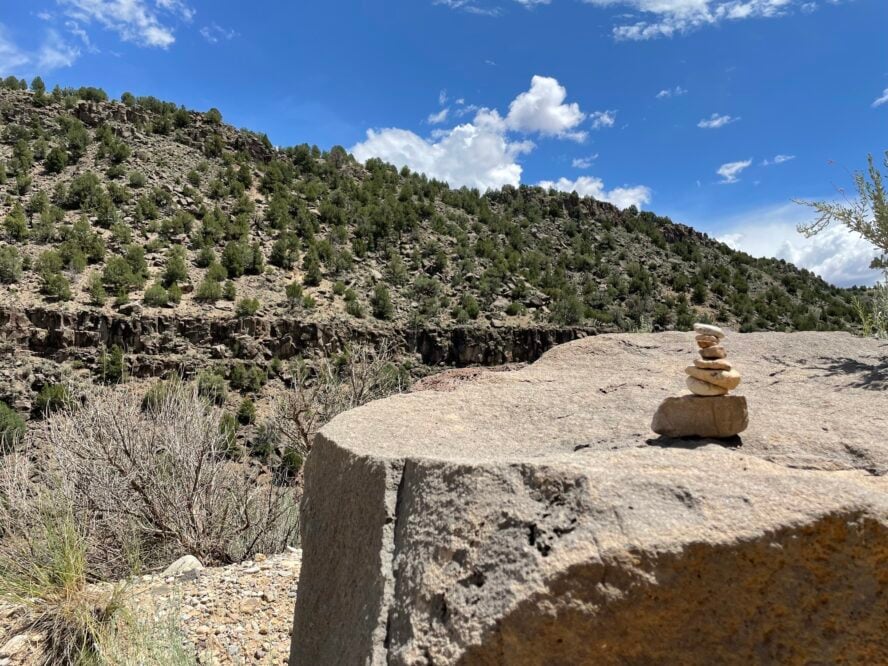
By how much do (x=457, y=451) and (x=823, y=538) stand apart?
1443mm

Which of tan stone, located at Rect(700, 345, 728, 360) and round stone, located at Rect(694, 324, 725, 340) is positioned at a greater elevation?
round stone, located at Rect(694, 324, 725, 340)

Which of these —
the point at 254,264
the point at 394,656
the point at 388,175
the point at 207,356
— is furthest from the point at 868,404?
the point at 388,175

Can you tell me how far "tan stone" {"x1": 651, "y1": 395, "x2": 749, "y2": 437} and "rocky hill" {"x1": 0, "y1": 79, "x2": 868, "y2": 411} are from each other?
1323 cm

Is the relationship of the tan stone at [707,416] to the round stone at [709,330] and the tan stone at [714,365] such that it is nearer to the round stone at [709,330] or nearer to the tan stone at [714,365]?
the tan stone at [714,365]

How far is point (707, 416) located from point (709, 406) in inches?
1.9

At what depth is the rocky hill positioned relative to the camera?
18.3 meters

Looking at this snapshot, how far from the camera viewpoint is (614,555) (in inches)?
76.3

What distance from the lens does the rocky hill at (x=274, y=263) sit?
722 inches

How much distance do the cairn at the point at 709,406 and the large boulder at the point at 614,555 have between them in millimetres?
84

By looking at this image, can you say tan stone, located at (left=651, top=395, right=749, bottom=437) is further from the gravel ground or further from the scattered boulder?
the scattered boulder

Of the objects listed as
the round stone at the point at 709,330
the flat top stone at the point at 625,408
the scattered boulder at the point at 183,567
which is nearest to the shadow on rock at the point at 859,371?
the flat top stone at the point at 625,408

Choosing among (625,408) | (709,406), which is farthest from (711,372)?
(625,408)

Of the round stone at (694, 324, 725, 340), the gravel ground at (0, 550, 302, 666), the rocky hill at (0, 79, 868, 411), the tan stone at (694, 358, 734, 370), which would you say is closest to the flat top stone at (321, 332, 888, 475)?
the tan stone at (694, 358, 734, 370)

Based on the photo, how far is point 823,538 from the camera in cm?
197
